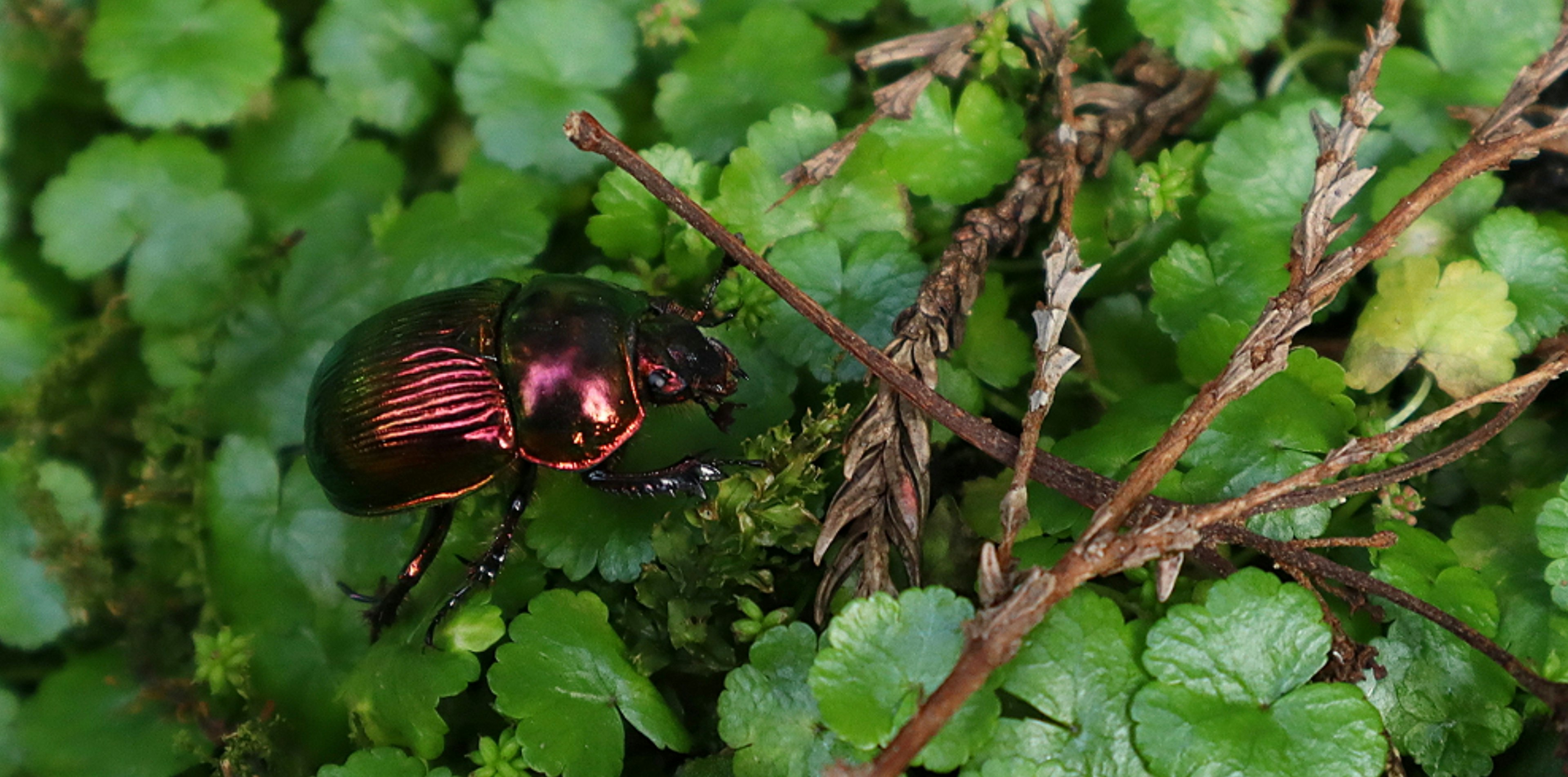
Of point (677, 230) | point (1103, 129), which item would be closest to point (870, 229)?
point (677, 230)

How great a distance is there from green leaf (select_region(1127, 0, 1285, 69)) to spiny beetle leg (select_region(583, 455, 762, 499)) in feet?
4.59

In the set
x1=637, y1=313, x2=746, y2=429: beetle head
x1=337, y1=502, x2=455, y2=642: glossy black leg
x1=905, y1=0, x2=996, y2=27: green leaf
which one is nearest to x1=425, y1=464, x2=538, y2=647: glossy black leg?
x1=337, y1=502, x2=455, y2=642: glossy black leg

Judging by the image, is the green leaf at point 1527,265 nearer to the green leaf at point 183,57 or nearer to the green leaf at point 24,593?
the green leaf at point 183,57

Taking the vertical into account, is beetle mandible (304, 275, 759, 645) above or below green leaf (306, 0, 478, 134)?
below

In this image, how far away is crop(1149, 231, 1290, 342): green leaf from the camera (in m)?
2.02

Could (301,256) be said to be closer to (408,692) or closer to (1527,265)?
Result: (408,692)

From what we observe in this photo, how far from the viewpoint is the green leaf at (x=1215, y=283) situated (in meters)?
2.02

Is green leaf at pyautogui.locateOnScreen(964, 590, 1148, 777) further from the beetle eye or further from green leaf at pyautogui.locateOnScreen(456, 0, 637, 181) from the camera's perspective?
green leaf at pyautogui.locateOnScreen(456, 0, 637, 181)

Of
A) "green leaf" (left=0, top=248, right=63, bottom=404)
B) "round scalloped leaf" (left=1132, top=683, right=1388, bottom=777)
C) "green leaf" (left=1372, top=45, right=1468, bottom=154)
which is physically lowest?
"green leaf" (left=0, top=248, right=63, bottom=404)

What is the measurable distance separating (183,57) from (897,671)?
2.62 m

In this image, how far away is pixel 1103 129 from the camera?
91.0 inches

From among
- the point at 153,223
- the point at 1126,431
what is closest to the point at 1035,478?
the point at 1126,431

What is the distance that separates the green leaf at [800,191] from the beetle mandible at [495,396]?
24cm

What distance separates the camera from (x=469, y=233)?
2438 mm
